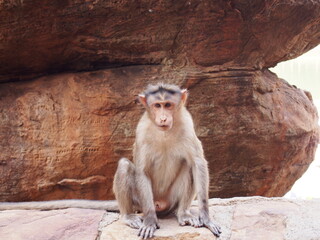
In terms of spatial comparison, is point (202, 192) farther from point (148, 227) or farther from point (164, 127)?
point (164, 127)


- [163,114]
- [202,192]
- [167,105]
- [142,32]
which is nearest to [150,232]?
[202,192]

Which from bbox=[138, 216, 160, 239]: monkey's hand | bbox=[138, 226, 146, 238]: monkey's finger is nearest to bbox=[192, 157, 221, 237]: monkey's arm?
bbox=[138, 216, 160, 239]: monkey's hand

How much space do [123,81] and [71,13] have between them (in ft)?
4.21

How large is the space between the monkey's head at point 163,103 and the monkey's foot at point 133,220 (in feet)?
3.15

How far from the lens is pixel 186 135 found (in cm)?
422

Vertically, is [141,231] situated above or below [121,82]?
below

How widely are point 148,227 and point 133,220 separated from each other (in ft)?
0.89

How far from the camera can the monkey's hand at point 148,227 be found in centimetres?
383

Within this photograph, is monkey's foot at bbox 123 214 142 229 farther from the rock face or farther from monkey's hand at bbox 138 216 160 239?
the rock face

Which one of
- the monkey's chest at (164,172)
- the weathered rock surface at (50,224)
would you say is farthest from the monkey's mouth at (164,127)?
the weathered rock surface at (50,224)

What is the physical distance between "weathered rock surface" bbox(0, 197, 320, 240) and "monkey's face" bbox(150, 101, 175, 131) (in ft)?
3.31

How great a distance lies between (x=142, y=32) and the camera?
613 cm

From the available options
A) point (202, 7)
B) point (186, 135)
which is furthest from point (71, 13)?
point (186, 135)

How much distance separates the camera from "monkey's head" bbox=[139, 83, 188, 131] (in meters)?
3.95
